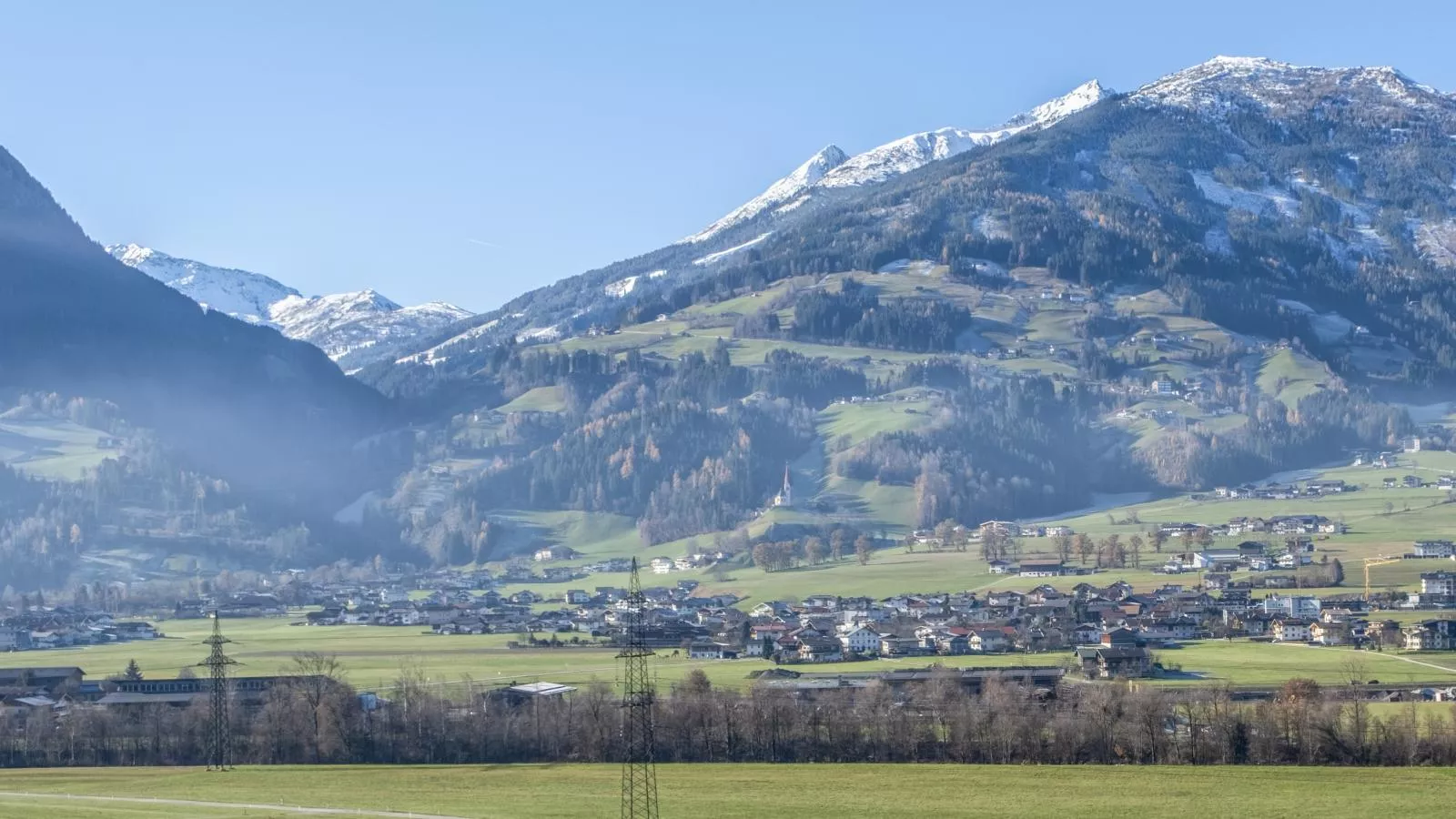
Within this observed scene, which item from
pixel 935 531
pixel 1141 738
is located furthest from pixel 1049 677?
pixel 935 531

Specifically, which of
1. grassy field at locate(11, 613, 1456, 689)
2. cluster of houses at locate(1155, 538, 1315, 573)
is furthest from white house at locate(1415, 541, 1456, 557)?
grassy field at locate(11, 613, 1456, 689)

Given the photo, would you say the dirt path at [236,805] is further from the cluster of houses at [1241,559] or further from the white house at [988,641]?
the cluster of houses at [1241,559]

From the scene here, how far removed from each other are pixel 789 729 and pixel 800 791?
11.4 metres

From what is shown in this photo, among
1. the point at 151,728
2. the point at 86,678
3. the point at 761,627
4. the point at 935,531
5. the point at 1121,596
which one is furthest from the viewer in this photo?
the point at 935,531

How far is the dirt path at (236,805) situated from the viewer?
6191 cm

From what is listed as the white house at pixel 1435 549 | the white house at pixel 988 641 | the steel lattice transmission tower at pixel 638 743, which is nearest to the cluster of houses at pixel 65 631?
the white house at pixel 988 641

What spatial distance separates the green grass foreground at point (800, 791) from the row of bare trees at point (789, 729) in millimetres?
2837

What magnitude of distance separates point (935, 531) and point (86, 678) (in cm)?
9826

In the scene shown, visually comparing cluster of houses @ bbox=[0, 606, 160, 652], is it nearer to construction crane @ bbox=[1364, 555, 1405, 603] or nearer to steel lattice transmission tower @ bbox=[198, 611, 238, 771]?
steel lattice transmission tower @ bbox=[198, 611, 238, 771]

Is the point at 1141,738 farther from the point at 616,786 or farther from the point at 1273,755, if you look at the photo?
the point at 616,786

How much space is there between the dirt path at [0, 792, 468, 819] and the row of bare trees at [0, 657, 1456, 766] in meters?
11.8

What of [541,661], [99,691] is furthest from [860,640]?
[99,691]

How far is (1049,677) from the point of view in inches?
3622

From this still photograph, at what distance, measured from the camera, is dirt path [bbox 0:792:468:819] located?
203 ft
